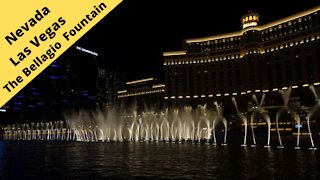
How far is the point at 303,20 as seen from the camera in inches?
3898

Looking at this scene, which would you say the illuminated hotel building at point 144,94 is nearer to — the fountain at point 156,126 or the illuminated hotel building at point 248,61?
the illuminated hotel building at point 248,61

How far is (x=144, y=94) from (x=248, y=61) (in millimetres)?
60656

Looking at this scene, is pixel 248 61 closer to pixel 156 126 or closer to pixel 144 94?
pixel 156 126

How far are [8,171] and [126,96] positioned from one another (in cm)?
15273

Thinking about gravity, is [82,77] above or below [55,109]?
above

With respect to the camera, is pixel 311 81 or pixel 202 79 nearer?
pixel 311 81

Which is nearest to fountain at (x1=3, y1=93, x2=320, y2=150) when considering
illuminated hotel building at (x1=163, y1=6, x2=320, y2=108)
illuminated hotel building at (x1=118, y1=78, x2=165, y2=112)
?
illuminated hotel building at (x1=163, y1=6, x2=320, y2=108)

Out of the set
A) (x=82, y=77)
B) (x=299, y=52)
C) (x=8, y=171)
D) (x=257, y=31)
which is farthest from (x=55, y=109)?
(x=8, y=171)

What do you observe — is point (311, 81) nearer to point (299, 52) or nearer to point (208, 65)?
point (299, 52)

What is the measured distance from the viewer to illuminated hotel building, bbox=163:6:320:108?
9762cm

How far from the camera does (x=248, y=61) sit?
369 ft

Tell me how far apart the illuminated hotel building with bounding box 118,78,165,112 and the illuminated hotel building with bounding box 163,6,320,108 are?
18.5 m

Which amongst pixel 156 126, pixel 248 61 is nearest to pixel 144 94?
pixel 248 61

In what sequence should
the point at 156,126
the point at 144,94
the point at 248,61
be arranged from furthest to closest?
the point at 144,94
the point at 248,61
the point at 156,126
